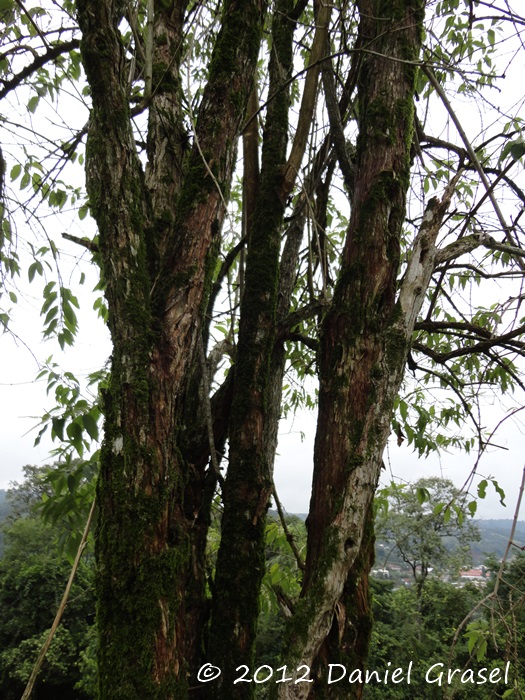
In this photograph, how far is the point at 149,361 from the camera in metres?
1.26

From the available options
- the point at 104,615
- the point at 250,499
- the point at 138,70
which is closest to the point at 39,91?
the point at 138,70

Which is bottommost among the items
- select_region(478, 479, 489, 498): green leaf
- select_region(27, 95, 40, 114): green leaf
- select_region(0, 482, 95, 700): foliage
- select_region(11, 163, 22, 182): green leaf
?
select_region(0, 482, 95, 700): foliage

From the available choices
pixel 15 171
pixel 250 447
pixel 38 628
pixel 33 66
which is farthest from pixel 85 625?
pixel 33 66

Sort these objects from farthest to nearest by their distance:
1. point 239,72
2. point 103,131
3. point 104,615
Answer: point 239,72, point 103,131, point 104,615

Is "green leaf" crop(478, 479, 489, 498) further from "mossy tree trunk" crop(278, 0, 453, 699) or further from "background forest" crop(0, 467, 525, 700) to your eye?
"background forest" crop(0, 467, 525, 700)

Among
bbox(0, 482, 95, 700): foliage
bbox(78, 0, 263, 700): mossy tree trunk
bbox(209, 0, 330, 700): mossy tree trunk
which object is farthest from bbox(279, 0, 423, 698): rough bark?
bbox(0, 482, 95, 700): foliage

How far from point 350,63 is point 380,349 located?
1561mm

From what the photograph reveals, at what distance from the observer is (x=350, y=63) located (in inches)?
91.0

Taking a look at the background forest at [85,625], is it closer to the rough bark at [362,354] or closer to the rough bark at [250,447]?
the rough bark at [250,447]

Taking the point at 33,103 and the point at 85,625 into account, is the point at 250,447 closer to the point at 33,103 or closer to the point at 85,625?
the point at 33,103

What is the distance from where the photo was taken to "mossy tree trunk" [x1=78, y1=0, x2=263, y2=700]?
45.3 inches

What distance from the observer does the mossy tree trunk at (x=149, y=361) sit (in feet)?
→ 3.78

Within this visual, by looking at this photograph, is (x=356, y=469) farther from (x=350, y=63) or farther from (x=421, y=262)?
(x=350, y=63)

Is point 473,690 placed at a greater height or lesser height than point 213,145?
lesser
